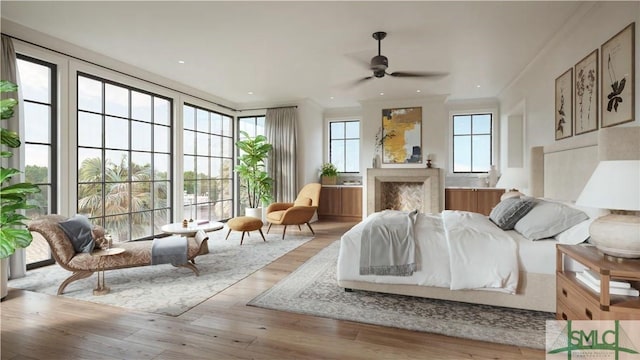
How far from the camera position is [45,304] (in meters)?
2.74

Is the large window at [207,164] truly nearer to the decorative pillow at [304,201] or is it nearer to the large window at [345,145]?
the decorative pillow at [304,201]

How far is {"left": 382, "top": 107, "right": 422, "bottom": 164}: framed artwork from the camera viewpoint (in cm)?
691

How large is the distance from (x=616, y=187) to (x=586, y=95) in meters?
1.83

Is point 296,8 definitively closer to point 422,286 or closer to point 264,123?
point 422,286

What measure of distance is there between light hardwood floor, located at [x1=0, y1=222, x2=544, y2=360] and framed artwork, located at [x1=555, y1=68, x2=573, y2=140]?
253 centimetres

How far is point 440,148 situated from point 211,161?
5.01m

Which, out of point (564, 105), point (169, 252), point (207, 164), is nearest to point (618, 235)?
point (564, 105)

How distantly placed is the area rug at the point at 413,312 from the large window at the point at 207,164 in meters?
3.90

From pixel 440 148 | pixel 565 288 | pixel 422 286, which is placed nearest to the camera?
pixel 565 288

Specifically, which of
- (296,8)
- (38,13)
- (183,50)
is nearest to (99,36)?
(38,13)

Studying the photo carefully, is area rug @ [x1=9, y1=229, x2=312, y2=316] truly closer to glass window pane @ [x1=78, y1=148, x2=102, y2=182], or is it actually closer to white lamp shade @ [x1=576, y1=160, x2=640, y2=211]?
glass window pane @ [x1=78, y1=148, x2=102, y2=182]

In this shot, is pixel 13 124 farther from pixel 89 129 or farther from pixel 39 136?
pixel 89 129

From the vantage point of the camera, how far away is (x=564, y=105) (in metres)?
3.48

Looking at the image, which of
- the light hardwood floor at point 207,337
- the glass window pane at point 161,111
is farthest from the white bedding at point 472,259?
the glass window pane at point 161,111
